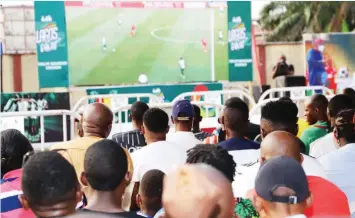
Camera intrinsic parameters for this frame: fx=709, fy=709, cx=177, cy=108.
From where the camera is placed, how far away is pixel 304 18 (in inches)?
1375

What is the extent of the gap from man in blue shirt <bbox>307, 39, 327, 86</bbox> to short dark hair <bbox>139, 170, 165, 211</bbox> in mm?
12830

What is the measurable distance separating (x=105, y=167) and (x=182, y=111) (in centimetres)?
252

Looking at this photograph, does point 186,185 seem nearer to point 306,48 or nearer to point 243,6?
point 243,6

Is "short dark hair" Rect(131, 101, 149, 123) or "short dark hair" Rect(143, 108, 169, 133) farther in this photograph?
"short dark hair" Rect(131, 101, 149, 123)

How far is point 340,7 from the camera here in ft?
104

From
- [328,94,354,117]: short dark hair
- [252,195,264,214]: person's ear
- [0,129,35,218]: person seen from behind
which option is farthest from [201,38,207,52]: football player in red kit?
[252,195,264,214]: person's ear

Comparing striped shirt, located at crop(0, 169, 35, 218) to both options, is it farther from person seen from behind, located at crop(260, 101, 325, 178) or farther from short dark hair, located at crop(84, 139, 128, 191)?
person seen from behind, located at crop(260, 101, 325, 178)

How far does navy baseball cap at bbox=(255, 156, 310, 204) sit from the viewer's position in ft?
9.61

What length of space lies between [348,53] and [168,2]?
4664 mm

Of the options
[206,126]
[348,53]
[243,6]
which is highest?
[243,6]

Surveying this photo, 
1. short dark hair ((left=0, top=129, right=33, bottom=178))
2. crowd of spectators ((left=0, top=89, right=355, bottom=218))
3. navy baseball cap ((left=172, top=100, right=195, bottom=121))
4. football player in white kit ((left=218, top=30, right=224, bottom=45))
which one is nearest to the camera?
crowd of spectators ((left=0, top=89, right=355, bottom=218))

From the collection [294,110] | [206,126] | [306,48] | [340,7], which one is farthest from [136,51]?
[340,7]

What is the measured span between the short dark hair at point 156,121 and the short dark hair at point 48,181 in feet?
7.14

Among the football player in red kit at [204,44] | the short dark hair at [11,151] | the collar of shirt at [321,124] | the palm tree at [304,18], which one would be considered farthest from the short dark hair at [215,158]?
the palm tree at [304,18]
